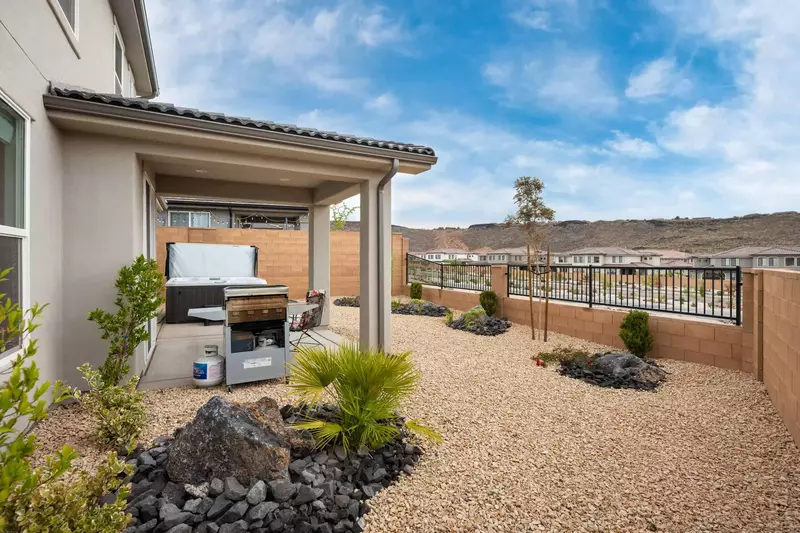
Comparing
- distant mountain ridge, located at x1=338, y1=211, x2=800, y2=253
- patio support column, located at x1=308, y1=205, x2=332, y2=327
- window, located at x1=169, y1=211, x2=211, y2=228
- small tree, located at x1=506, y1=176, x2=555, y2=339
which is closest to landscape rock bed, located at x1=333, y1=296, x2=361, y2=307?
patio support column, located at x1=308, y1=205, x2=332, y2=327

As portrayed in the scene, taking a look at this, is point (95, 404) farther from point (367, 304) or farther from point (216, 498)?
point (367, 304)

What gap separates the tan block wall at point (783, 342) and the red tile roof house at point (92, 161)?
3.86 m

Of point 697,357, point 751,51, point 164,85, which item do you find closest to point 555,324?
point 697,357

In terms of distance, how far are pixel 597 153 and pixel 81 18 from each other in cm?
3318

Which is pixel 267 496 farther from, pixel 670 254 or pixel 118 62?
pixel 670 254

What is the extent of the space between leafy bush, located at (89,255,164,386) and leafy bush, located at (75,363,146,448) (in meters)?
0.42

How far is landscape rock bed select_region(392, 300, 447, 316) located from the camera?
33.2 feet

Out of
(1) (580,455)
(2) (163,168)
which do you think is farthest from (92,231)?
(1) (580,455)

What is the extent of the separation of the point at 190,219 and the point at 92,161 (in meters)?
11.5

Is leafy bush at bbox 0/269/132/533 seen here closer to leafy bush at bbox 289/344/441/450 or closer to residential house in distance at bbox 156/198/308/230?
leafy bush at bbox 289/344/441/450

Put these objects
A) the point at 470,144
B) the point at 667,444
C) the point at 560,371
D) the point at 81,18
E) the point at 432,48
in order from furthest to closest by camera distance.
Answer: the point at 470,144, the point at 432,48, the point at 560,371, the point at 81,18, the point at 667,444

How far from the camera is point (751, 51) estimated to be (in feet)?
39.6

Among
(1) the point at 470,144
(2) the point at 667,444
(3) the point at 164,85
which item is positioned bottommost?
(2) the point at 667,444

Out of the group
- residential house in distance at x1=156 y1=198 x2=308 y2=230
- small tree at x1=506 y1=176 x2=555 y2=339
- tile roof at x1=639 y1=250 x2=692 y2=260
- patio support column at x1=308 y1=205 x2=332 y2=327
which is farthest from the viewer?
tile roof at x1=639 y1=250 x2=692 y2=260
